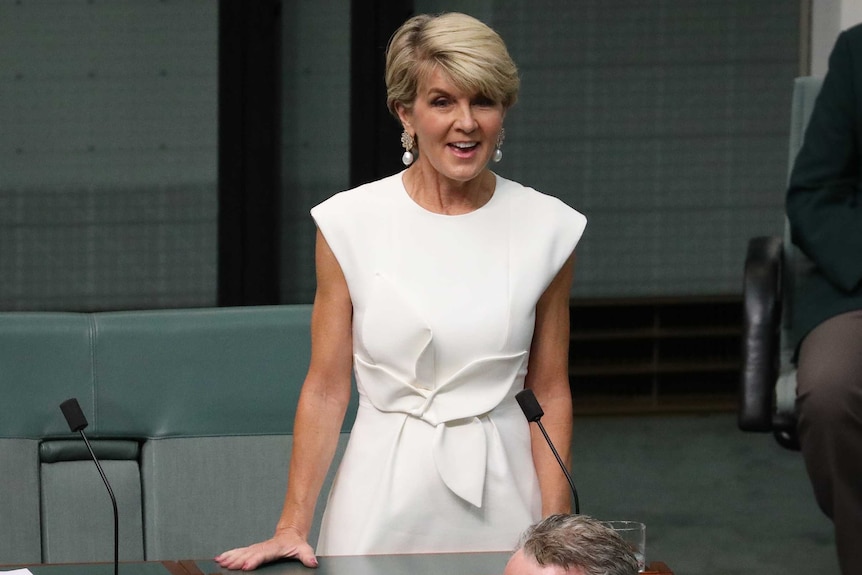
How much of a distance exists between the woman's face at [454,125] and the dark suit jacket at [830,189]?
89cm

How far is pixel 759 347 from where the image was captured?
264 centimetres

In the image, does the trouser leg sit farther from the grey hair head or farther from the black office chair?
the grey hair head

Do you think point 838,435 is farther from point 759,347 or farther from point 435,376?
point 435,376

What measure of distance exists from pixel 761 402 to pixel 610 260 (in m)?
2.24

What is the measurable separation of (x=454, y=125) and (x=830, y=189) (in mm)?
1015

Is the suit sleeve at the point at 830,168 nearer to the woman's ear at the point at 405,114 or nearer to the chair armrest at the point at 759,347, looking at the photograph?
the chair armrest at the point at 759,347

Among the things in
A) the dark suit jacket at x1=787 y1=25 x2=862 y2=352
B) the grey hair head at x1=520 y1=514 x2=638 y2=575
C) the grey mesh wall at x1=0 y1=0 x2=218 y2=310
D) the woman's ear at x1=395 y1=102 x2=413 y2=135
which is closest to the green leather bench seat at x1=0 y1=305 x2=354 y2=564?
the woman's ear at x1=395 y1=102 x2=413 y2=135

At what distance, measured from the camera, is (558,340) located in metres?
2.11

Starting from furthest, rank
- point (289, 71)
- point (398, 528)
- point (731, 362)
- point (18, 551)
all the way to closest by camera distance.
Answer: point (731, 362) < point (289, 71) < point (18, 551) < point (398, 528)

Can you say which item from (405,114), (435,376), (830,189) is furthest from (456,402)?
(830,189)

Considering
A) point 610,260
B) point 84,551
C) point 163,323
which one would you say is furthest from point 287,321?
point 610,260

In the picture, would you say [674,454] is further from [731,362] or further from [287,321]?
[287,321]

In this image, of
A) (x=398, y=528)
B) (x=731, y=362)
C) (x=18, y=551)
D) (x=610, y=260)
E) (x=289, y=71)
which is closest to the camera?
(x=398, y=528)

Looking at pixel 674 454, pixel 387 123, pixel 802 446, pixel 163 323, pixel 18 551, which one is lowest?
pixel 674 454
